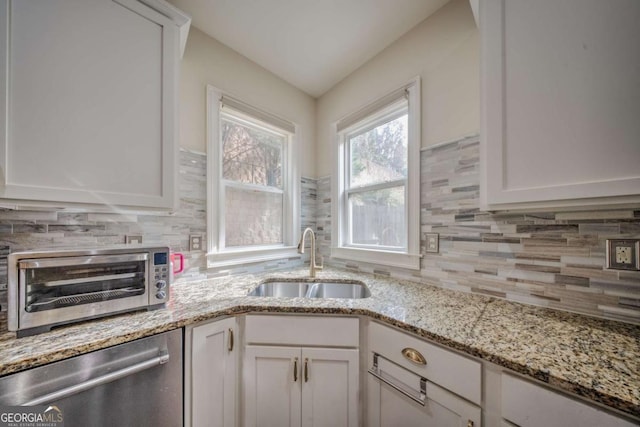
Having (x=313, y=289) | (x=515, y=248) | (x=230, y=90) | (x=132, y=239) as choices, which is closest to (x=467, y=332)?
(x=515, y=248)

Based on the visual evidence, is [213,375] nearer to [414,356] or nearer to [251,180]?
[414,356]

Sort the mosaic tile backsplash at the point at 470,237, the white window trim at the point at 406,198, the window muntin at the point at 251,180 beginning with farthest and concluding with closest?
the window muntin at the point at 251,180 → the white window trim at the point at 406,198 → the mosaic tile backsplash at the point at 470,237

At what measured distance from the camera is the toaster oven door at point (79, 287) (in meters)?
0.77

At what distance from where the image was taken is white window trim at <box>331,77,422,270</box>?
1.47 meters

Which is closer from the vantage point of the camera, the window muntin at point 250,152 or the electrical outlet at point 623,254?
the electrical outlet at point 623,254

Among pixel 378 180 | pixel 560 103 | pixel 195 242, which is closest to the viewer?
pixel 560 103

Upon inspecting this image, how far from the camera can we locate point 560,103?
77 centimetres

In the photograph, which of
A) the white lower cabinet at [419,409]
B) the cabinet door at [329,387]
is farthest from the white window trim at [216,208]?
the white lower cabinet at [419,409]

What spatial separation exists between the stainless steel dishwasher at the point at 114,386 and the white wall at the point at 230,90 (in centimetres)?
115

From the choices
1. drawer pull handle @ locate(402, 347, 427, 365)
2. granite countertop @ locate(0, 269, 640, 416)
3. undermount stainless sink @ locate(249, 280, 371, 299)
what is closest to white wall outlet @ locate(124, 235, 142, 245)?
granite countertop @ locate(0, 269, 640, 416)

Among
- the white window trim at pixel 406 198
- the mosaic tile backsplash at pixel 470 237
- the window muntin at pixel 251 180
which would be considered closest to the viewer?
the mosaic tile backsplash at pixel 470 237

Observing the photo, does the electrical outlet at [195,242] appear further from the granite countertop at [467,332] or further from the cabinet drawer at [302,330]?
the cabinet drawer at [302,330]

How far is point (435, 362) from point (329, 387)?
0.52m

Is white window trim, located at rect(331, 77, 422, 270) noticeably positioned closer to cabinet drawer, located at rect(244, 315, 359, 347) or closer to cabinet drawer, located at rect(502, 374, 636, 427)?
cabinet drawer, located at rect(244, 315, 359, 347)
